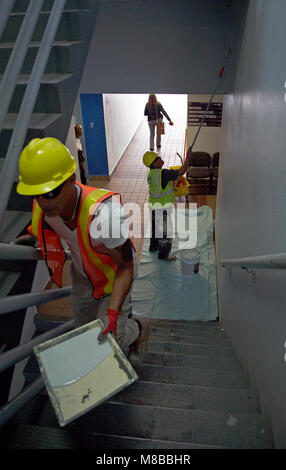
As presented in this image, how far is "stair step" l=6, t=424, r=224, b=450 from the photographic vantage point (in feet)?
5.10

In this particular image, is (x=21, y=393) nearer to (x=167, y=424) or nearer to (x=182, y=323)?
Answer: (x=167, y=424)

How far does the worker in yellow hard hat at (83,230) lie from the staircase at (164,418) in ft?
1.04

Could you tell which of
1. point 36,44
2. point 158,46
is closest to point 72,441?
point 36,44

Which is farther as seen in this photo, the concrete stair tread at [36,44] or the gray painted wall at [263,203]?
the concrete stair tread at [36,44]

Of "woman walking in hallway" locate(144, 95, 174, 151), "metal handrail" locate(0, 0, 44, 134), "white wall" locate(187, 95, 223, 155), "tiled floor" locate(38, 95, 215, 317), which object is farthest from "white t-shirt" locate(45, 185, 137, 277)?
"woman walking in hallway" locate(144, 95, 174, 151)

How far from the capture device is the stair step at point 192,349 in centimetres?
295

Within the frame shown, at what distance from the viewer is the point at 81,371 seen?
5.08 feet

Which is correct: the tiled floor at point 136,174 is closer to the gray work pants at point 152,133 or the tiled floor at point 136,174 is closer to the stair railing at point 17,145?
the gray work pants at point 152,133

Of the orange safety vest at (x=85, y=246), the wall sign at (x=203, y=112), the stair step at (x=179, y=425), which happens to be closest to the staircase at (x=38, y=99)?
→ the orange safety vest at (x=85, y=246)

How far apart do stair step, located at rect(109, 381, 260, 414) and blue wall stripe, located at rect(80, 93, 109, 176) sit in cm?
674

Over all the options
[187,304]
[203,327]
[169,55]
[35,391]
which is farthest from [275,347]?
[169,55]

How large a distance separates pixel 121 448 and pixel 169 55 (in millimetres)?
4581

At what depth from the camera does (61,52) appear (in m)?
2.42

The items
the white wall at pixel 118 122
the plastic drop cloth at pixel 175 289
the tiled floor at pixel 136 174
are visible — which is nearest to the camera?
the plastic drop cloth at pixel 175 289
